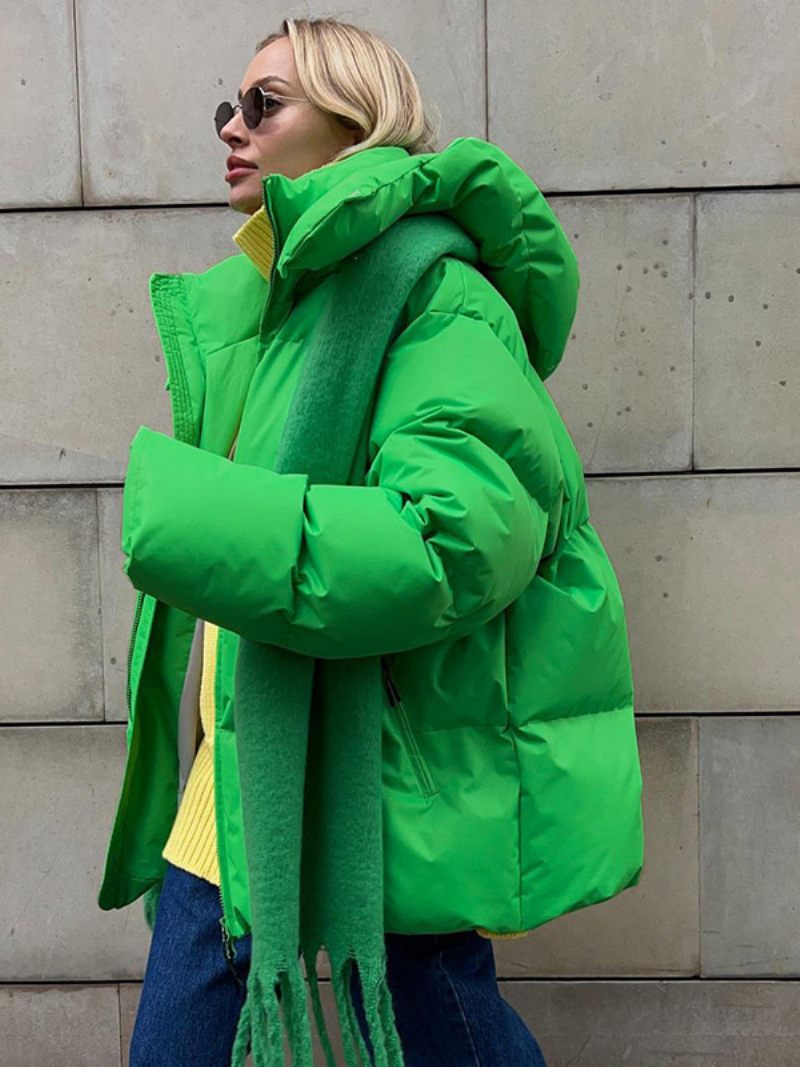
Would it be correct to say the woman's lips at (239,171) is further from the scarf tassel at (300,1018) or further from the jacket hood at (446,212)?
the scarf tassel at (300,1018)

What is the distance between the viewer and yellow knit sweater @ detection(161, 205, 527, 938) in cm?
216

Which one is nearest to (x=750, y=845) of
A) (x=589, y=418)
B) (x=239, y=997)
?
(x=589, y=418)

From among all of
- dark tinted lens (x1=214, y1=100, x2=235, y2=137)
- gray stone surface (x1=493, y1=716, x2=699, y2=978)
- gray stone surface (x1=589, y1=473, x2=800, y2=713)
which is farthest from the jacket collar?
gray stone surface (x1=493, y1=716, x2=699, y2=978)

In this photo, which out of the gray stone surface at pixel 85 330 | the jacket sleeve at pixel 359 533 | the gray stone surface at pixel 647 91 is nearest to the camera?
the jacket sleeve at pixel 359 533

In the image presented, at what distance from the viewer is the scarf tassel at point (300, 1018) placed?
1.94 m

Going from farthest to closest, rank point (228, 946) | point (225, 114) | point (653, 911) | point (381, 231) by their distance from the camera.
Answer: point (653, 911) → point (225, 114) → point (228, 946) → point (381, 231)

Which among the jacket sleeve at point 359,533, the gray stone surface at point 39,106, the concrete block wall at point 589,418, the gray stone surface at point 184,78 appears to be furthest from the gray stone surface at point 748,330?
the gray stone surface at point 39,106

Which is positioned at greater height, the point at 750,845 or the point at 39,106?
the point at 39,106

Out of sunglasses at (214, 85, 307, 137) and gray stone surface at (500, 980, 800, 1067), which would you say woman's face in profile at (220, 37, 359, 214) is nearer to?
sunglasses at (214, 85, 307, 137)

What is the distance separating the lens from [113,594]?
3.23 meters

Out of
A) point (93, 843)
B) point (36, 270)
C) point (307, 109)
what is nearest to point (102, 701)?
point (93, 843)

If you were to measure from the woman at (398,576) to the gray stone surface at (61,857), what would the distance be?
2.82ft

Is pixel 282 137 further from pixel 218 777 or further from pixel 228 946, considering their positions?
pixel 228 946

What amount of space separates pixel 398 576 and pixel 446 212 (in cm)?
66
